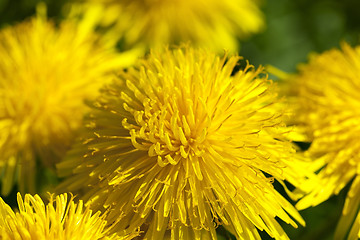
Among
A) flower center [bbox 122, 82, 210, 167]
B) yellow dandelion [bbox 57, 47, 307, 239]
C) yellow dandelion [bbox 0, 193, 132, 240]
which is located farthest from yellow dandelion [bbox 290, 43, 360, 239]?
yellow dandelion [bbox 0, 193, 132, 240]

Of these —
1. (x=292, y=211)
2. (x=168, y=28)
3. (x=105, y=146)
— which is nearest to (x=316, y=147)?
(x=292, y=211)

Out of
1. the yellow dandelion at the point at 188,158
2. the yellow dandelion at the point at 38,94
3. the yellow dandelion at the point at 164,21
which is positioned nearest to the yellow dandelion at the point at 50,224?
the yellow dandelion at the point at 188,158

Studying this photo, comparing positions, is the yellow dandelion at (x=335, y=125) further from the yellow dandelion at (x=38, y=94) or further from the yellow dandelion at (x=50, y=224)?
the yellow dandelion at (x=38, y=94)

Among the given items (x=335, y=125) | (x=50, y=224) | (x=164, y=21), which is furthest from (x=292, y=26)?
(x=50, y=224)

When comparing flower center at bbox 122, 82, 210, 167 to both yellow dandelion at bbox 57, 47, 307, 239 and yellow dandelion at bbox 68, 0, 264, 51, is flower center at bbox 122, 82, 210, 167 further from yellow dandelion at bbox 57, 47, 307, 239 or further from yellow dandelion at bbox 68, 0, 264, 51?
yellow dandelion at bbox 68, 0, 264, 51

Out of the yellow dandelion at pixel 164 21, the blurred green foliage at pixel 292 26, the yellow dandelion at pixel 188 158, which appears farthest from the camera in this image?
the blurred green foliage at pixel 292 26

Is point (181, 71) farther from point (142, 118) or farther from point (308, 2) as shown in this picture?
point (308, 2)
